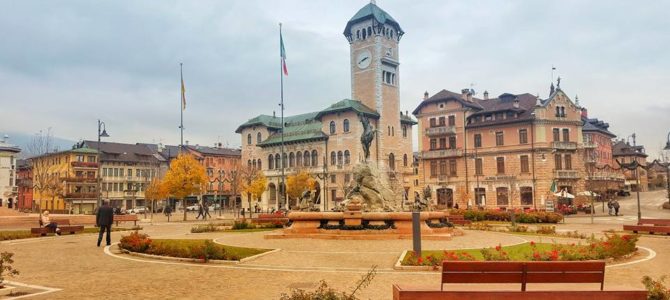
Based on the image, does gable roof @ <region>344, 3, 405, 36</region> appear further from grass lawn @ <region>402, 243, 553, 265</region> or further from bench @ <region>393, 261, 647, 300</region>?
bench @ <region>393, 261, 647, 300</region>

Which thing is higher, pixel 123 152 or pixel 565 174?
pixel 123 152

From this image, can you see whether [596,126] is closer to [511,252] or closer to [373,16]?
[373,16]

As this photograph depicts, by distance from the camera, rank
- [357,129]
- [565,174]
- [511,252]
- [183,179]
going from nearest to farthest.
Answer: [511,252]
[183,179]
[565,174]
[357,129]

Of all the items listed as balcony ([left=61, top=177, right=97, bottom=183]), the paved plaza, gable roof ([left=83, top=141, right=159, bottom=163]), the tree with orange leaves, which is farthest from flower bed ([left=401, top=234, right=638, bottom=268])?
gable roof ([left=83, top=141, right=159, bottom=163])

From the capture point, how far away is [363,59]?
80.4 metres

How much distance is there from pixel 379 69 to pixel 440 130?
14.5 m

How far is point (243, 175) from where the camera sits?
82.8 meters

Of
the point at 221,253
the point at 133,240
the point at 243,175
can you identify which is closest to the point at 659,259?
the point at 221,253

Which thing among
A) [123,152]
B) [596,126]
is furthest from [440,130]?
[123,152]

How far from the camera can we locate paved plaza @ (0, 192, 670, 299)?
37.6 ft

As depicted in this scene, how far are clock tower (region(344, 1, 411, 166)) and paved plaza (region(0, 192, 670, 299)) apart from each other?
57.9 meters

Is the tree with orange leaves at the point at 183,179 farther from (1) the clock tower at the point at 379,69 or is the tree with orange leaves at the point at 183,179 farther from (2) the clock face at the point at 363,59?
(2) the clock face at the point at 363,59

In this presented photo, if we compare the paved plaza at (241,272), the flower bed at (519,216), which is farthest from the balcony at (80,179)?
the paved plaza at (241,272)

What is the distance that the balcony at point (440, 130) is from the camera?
68944mm
